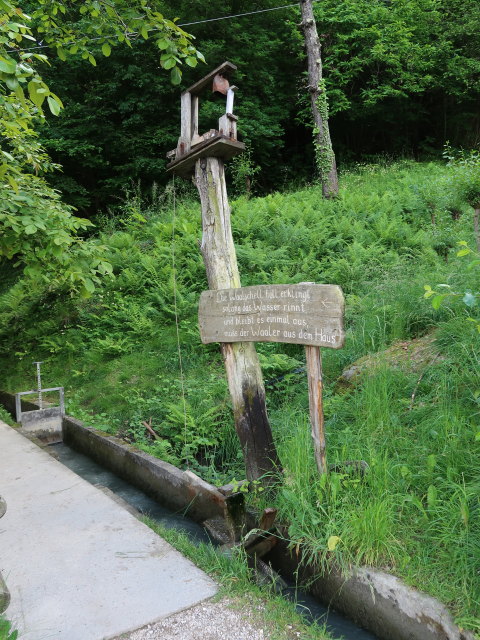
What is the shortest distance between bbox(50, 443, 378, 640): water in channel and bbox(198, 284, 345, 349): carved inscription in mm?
1700

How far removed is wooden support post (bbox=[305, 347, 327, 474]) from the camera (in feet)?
11.8

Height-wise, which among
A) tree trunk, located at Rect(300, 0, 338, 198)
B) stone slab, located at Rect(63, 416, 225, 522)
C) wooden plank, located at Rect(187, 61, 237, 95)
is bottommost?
stone slab, located at Rect(63, 416, 225, 522)

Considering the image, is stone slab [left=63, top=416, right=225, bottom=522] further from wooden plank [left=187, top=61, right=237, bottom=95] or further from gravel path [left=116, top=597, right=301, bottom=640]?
wooden plank [left=187, top=61, right=237, bottom=95]

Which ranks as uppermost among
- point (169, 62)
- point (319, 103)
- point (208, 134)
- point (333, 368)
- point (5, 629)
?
point (319, 103)

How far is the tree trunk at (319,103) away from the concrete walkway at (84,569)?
9.92m

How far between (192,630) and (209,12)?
1804 cm

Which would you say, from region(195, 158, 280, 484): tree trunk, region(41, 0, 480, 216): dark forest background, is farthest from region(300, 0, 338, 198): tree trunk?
region(195, 158, 280, 484): tree trunk

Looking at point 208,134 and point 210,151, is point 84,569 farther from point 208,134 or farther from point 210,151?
point 208,134

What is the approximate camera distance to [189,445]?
538cm

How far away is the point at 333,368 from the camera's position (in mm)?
5957

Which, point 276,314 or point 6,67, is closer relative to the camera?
point 6,67

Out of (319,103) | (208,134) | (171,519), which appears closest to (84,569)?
(171,519)

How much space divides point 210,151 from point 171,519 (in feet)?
10.9

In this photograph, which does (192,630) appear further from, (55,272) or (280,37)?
(280,37)
